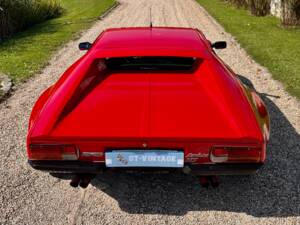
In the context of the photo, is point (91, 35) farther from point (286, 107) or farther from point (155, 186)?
point (155, 186)

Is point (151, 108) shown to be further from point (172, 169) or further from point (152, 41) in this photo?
point (152, 41)

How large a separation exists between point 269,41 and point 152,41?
27.7ft

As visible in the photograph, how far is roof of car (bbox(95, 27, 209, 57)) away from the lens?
165 inches

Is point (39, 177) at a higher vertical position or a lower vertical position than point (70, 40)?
higher

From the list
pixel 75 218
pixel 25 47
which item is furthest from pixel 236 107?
pixel 25 47

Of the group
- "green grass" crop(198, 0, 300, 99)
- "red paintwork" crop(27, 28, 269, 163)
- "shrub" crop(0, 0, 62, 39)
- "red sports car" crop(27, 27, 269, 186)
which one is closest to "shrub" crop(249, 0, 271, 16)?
"green grass" crop(198, 0, 300, 99)

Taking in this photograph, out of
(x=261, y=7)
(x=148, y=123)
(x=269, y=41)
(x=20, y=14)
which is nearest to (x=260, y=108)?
(x=148, y=123)

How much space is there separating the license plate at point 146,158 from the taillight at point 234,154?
0.95 feet

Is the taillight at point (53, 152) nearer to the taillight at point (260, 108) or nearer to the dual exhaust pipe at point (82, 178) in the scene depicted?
the dual exhaust pipe at point (82, 178)

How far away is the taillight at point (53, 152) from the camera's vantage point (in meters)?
3.42

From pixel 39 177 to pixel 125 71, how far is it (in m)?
1.48

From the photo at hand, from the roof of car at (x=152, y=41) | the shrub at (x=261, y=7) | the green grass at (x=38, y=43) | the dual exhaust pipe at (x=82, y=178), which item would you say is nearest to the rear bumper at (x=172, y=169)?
the dual exhaust pipe at (x=82, y=178)

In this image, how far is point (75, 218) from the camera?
364cm

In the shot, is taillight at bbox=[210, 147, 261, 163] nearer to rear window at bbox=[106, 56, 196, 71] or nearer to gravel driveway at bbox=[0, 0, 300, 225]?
gravel driveway at bbox=[0, 0, 300, 225]
